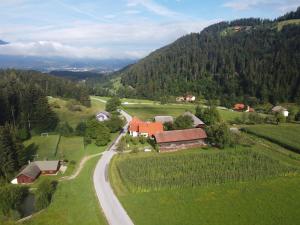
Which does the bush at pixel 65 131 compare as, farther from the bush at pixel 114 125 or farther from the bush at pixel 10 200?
the bush at pixel 10 200

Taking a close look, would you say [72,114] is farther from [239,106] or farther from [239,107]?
[239,106]

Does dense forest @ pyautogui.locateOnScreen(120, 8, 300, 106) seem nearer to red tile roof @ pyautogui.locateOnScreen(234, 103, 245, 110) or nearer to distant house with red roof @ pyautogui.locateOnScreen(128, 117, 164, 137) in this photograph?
red tile roof @ pyautogui.locateOnScreen(234, 103, 245, 110)

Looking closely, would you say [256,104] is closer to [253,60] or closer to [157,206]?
[253,60]

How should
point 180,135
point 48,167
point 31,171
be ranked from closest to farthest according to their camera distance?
point 31,171
point 48,167
point 180,135

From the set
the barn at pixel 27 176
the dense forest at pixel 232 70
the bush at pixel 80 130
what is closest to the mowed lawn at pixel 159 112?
the dense forest at pixel 232 70

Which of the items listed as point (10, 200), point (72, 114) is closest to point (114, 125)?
point (72, 114)

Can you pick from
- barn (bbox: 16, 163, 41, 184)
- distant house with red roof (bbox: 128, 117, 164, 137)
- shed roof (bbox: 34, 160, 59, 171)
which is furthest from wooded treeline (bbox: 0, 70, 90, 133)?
barn (bbox: 16, 163, 41, 184)
